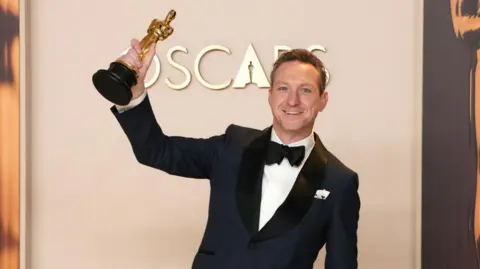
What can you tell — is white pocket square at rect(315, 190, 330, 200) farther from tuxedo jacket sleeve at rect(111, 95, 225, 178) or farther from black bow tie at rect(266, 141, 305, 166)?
tuxedo jacket sleeve at rect(111, 95, 225, 178)

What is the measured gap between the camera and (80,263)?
210 cm

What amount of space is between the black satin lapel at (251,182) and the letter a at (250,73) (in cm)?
69

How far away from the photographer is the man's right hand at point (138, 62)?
3.92 ft

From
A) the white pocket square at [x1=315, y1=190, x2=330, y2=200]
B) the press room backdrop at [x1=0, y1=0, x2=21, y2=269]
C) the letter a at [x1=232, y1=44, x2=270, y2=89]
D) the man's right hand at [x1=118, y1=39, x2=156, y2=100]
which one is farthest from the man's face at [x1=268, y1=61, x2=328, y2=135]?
the press room backdrop at [x1=0, y1=0, x2=21, y2=269]

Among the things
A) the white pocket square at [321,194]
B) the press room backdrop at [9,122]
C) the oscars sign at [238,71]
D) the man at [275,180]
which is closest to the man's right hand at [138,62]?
the man at [275,180]

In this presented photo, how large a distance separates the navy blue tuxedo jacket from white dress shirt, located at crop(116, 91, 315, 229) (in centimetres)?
2

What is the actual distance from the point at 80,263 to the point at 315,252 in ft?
3.51

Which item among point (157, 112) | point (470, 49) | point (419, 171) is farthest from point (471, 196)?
point (157, 112)

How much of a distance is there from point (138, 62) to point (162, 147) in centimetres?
20

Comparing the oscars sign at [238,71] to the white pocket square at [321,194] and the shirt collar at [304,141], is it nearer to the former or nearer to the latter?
the shirt collar at [304,141]

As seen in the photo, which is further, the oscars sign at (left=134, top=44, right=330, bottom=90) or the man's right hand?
the oscars sign at (left=134, top=44, right=330, bottom=90)

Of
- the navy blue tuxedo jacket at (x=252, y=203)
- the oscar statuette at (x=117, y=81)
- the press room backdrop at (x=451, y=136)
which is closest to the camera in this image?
the oscar statuette at (x=117, y=81)

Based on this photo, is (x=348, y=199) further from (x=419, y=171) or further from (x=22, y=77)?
(x=22, y=77)

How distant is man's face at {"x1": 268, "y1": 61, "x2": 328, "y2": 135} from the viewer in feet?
4.26
